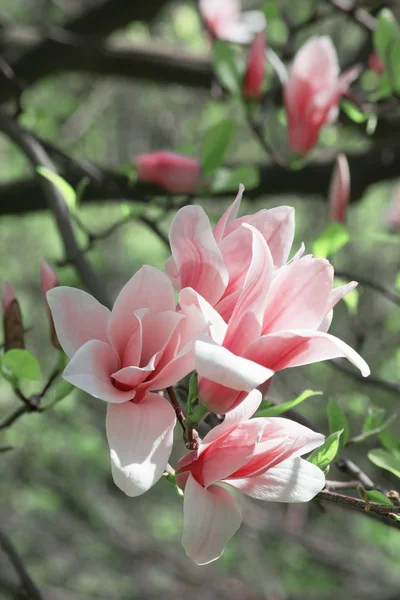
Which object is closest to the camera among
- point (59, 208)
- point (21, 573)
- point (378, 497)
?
point (378, 497)

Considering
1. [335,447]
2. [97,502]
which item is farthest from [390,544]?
[335,447]

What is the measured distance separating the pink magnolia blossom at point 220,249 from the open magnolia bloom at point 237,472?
7 cm

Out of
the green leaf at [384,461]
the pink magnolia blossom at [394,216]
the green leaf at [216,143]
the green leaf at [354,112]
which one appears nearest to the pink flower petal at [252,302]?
the green leaf at [384,461]

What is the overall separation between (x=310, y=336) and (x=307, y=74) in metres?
0.63

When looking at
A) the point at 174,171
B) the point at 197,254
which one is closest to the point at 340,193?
the point at 174,171

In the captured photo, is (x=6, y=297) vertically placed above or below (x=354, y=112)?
above

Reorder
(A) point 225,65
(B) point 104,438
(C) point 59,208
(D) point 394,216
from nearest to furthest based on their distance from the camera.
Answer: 1. (C) point 59,208
2. (A) point 225,65
3. (D) point 394,216
4. (B) point 104,438

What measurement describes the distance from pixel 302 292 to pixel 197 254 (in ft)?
0.22

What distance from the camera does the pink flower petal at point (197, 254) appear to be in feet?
1.48

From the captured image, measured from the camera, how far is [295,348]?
17.2 inches

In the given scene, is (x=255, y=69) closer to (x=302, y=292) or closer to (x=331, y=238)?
(x=331, y=238)

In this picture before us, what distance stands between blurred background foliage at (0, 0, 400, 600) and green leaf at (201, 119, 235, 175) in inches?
25.8

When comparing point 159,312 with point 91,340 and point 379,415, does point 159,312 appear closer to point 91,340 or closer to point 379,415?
point 91,340

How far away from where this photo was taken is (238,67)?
1199 mm
